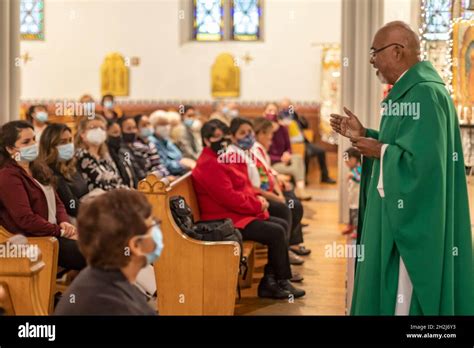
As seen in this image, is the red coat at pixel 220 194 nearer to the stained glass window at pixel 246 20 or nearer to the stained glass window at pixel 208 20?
the stained glass window at pixel 246 20

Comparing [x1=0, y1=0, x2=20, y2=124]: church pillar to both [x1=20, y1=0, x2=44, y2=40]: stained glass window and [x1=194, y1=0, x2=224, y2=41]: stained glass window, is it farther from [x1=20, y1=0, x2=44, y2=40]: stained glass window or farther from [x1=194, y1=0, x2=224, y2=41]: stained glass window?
[x1=20, y1=0, x2=44, y2=40]: stained glass window

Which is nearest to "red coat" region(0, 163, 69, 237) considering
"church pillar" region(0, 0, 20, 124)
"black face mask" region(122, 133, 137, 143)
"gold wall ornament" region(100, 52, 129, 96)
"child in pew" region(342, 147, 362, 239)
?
"church pillar" region(0, 0, 20, 124)

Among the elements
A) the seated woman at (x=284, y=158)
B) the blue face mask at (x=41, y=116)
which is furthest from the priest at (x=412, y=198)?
the seated woman at (x=284, y=158)

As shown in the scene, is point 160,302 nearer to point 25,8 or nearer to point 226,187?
point 226,187

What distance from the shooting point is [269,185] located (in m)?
8.00

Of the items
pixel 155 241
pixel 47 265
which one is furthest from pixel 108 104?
pixel 155 241

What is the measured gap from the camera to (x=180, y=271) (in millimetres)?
5496

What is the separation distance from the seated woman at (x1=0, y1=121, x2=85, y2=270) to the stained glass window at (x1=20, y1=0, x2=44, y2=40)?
12.6 metres

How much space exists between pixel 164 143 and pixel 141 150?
885mm

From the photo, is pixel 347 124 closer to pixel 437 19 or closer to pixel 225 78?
pixel 437 19

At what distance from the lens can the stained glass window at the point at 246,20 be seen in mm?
17234

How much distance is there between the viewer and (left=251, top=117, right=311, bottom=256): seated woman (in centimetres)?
787

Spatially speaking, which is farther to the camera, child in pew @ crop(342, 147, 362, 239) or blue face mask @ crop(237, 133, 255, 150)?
child in pew @ crop(342, 147, 362, 239)

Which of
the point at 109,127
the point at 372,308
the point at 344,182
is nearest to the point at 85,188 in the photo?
the point at 109,127
